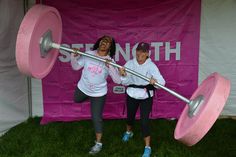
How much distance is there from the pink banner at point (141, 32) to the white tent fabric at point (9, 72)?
0.40m

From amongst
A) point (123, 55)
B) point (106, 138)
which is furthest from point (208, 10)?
point (106, 138)

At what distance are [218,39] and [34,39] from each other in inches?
104

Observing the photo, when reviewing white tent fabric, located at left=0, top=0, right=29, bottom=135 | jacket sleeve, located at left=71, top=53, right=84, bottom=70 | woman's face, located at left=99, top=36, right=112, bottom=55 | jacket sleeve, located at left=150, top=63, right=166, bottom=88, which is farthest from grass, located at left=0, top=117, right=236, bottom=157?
woman's face, located at left=99, top=36, right=112, bottom=55

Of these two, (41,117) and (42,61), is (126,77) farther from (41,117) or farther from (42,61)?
(41,117)

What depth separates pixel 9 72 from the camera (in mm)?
5043

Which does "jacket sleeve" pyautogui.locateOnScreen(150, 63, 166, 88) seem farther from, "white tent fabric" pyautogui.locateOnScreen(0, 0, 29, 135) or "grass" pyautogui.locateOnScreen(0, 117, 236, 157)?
"white tent fabric" pyautogui.locateOnScreen(0, 0, 29, 135)

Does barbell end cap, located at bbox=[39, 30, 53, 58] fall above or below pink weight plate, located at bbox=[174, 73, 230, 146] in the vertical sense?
above

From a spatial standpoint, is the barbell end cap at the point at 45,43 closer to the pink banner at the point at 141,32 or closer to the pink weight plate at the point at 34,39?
the pink weight plate at the point at 34,39

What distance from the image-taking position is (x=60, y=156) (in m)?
4.45

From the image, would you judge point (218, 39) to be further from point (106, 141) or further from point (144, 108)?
point (106, 141)

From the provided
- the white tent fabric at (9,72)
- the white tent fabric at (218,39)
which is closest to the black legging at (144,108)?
the white tent fabric at (218,39)

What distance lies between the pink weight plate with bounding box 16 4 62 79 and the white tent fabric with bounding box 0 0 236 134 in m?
0.96

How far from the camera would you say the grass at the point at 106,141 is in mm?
4512

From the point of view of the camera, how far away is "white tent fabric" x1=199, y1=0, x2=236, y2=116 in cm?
525
